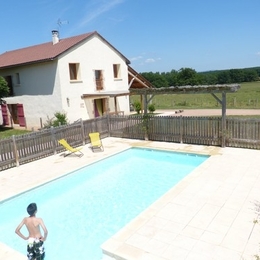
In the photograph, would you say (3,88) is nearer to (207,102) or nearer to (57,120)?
(57,120)

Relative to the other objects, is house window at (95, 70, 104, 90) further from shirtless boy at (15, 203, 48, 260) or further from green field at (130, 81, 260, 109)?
shirtless boy at (15, 203, 48, 260)

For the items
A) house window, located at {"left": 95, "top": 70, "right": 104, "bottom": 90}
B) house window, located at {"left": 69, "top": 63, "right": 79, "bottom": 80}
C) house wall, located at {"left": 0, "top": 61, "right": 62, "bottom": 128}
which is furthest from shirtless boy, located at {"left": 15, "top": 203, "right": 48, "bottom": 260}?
house window, located at {"left": 95, "top": 70, "right": 104, "bottom": 90}

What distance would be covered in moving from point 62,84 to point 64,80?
382 millimetres

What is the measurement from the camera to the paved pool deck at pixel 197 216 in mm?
5352

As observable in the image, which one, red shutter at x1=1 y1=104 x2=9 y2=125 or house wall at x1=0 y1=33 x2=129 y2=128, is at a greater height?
house wall at x1=0 y1=33 x2=129 y2=128

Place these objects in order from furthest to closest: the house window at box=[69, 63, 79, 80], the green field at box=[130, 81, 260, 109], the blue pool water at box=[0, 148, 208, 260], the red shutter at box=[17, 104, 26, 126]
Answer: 1. the green field at box=[130, 81, 260, 109]
2. the red shutter at box=[17, 104, 26, 126]
3. the house window at box=[69, 63, 79, 80]
4. the blue pool water at box=[0, 148, 208, 260]

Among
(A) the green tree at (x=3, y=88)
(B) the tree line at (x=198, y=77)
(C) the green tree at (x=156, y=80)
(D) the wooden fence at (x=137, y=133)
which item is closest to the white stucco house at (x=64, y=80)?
(A) the green tree at (x=3, y=88)

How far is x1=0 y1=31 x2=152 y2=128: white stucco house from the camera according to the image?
20.7 metres

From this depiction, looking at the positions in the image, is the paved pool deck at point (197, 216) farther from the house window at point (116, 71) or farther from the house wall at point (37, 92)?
the house window at point (116, 71)

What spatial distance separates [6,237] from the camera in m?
6.94

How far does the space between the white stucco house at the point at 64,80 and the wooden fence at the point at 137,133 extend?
580cm

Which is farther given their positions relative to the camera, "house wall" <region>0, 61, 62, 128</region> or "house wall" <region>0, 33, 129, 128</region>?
"house wall" <region>0, 61, 62, 128</region>

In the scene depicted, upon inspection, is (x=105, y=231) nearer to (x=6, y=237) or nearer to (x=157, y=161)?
(x=6, y=237)

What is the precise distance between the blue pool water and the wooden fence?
71.8 inches
